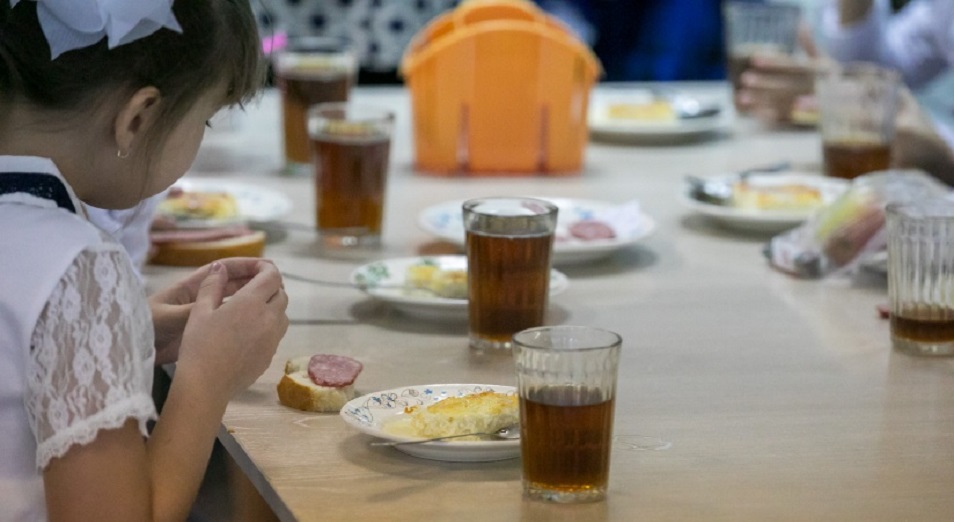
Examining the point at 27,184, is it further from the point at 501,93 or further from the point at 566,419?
the point at 501,93

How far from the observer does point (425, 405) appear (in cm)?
122

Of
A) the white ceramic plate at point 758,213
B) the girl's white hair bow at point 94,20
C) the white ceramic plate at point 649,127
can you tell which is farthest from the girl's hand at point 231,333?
the white ceramic plate at point 649,127

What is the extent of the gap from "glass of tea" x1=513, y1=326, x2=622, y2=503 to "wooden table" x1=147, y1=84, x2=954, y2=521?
0.07ft

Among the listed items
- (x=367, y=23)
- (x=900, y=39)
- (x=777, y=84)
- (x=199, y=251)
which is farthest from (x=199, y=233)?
(x=367, y=23)

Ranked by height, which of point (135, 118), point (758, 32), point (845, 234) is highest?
Answer: point (135, 118)

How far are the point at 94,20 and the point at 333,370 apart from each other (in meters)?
0.40

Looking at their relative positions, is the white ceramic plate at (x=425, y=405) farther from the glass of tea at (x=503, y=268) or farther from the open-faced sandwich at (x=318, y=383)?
the glass of tea at (x=503, y=268)

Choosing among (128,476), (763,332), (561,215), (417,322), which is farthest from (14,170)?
(561,215)

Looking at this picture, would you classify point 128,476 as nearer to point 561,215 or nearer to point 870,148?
point 561,215

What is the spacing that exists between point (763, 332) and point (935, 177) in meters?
1.08

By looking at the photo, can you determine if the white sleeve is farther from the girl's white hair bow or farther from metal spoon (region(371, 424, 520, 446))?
the girl's white hair bow

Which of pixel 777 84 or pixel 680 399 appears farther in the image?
pixel 777 84

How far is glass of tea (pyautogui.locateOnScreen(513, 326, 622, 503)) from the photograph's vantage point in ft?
3.44

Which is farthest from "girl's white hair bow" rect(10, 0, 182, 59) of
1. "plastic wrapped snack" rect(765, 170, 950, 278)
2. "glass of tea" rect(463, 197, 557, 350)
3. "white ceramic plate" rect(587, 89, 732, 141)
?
"white ceramic plate" rect(587, 89, 732, 141)
